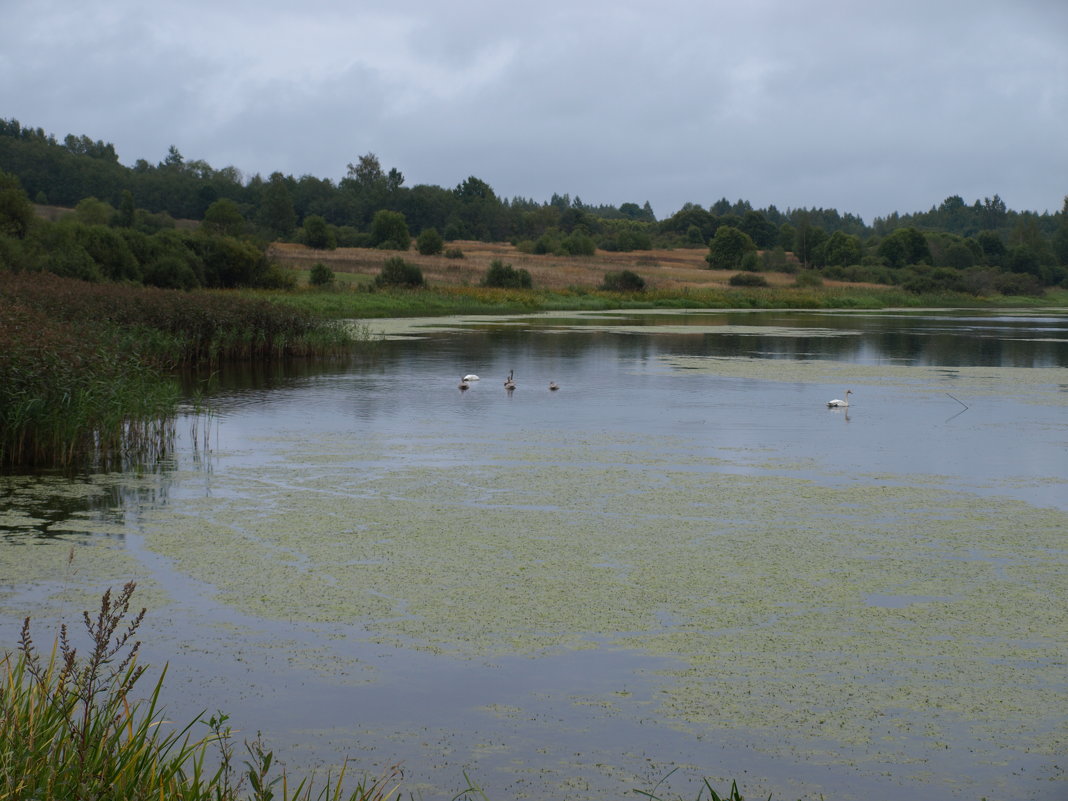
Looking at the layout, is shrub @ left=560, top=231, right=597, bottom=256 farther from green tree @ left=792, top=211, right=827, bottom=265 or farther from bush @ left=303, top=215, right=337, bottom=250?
green tree @ left=792, top=211, right=827, bottom=265

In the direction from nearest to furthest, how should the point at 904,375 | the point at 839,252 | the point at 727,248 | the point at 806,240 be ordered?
the point at 904,375
the point at 727,248
the point at 839,252
the point at 806,240

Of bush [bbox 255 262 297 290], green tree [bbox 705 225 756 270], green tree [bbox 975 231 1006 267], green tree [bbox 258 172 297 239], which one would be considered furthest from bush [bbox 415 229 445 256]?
green tree [bbox 975 231 1006 267]

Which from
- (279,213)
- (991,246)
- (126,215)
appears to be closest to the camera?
(126,215)

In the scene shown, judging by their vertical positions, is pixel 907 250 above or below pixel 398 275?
above

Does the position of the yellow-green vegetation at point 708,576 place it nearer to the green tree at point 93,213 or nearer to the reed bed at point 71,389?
the reed bed at point 71,389

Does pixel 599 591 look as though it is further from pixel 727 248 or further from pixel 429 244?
pixel 727 248

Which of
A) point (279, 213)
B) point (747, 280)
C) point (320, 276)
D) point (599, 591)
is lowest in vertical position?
point (599, 591)

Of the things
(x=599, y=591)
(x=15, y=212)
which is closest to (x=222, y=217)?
(x=15, y=212)

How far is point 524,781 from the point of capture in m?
4.41

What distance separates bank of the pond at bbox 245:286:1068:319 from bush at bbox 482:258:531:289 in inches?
50.1

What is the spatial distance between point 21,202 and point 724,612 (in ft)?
90.5

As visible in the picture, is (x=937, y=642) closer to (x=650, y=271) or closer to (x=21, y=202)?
(x=21, y=202)

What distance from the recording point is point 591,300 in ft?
170

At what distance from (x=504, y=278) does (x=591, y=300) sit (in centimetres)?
417
